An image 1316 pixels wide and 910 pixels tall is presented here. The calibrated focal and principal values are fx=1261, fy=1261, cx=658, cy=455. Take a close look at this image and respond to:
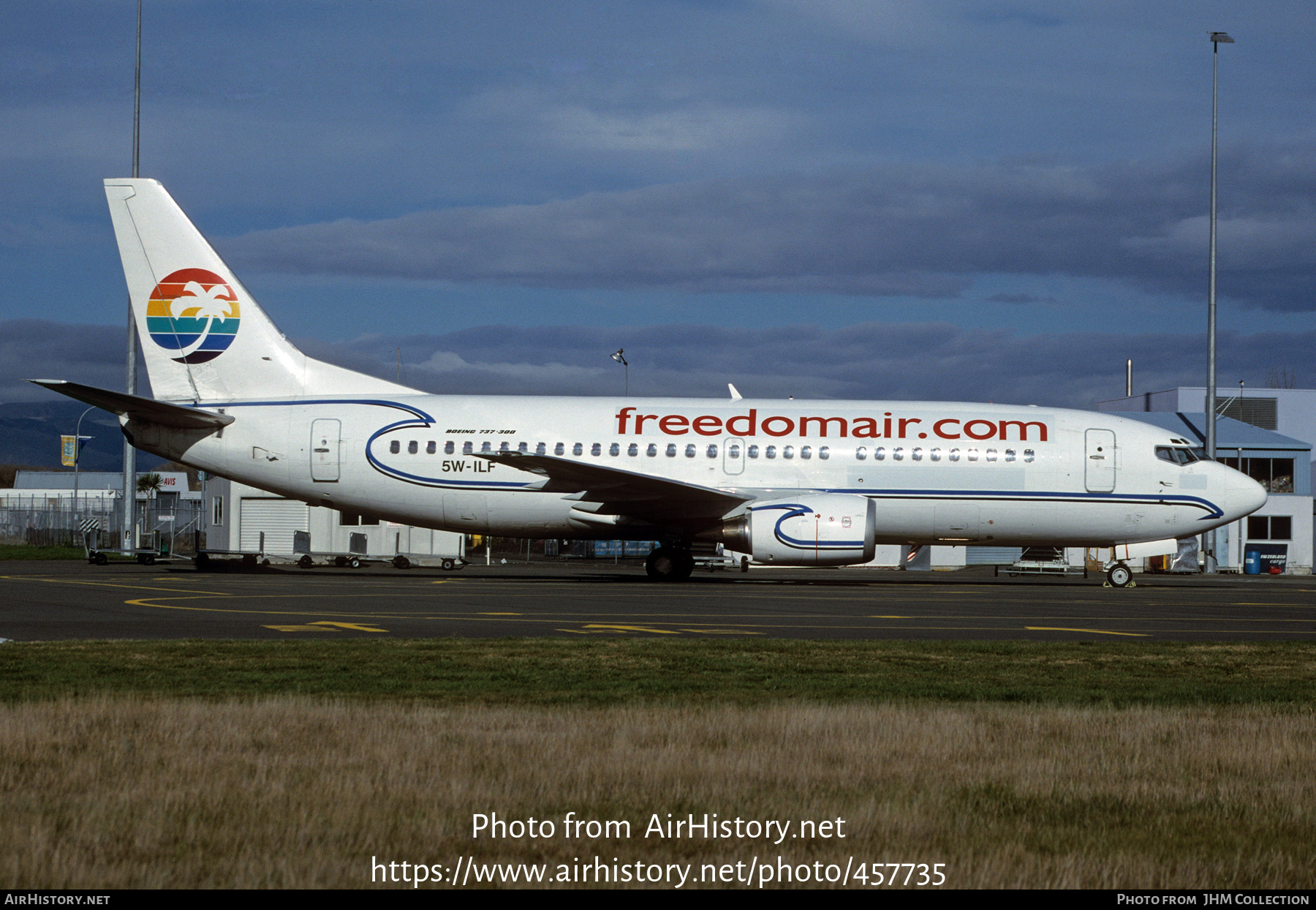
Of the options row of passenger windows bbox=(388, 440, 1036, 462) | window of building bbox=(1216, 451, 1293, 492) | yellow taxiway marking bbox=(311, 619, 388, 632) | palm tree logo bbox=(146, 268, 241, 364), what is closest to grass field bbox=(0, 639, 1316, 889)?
yellow taxiway marking bbox=(311, 619, 388, 632)

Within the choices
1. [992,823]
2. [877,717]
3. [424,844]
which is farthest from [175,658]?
[992,823]

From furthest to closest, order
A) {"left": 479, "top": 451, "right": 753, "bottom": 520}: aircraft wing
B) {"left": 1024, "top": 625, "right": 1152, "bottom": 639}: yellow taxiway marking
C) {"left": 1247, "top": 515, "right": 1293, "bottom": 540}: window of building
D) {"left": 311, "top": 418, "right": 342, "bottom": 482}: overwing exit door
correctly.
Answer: {"left": 1247, "top": 515, "right": 1293, "bottom": 540}: window of building < {"left": 311, "top": 418, "right": 342, "bottom": 482}: overwing exit door < {"left": 479, "top": 451, "right": 753, "bottom": 520}: aircraft wing < {"left": 1024, "top": 625, "right": 1152, "bottom": 639}: yellow taxiway marking

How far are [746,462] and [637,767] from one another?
2179cm

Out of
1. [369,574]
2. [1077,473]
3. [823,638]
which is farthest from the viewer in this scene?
[369,574]

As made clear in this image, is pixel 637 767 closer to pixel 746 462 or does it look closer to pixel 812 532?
pixel 812 532

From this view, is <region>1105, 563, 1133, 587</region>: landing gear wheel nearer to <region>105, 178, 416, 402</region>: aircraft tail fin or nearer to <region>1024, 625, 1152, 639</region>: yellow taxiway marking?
<region>1024, 625, 1152, 639</region>: yellow taxiway marking

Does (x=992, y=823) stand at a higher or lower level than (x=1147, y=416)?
lower

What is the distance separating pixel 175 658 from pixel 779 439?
18.3 meters

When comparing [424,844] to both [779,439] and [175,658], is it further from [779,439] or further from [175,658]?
[779,439]

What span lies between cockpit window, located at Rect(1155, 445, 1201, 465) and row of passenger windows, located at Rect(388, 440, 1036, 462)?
3.04 m

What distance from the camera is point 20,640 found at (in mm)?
13320

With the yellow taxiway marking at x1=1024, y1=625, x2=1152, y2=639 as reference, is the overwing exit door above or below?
above

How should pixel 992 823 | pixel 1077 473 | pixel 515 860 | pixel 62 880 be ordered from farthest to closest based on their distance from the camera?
pixel 1077 473 → pixel 992 823 → pixel 515 860 → pixel 62 880

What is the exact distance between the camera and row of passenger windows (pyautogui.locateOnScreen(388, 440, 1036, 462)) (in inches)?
1101
